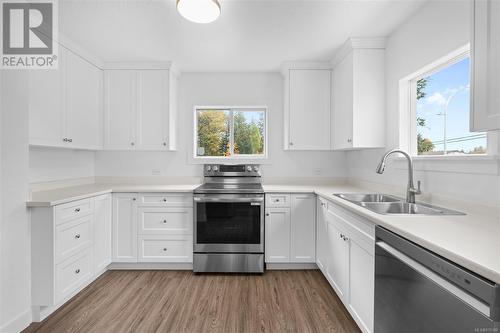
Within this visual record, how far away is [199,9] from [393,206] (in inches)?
81.6

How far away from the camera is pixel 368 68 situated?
8.27ft

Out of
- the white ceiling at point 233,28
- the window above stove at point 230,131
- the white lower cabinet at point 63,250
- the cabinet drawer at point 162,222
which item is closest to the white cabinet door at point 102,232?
the white lower cabinet at point 63,250

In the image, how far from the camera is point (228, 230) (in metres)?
2.69

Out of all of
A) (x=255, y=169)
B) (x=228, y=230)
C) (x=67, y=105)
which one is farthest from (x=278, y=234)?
(x=67, y=105)

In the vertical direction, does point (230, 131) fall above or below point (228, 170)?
above

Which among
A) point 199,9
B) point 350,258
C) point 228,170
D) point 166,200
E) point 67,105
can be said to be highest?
point 199,9

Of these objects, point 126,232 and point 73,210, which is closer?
point 73,210

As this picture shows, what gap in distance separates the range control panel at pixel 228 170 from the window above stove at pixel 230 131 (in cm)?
22

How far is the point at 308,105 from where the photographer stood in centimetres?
308

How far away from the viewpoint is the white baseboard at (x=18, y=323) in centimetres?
172

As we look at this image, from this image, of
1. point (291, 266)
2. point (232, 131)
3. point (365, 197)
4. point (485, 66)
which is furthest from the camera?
point (232, 131)

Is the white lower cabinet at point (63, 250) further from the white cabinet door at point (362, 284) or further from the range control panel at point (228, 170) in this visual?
the white cabinet door at point (362, 284)

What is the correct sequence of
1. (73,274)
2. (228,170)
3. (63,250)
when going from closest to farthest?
(63,250) < (73,274) < (228,170)

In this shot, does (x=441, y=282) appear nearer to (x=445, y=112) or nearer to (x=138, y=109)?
(x=445, y=112)
